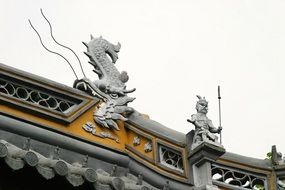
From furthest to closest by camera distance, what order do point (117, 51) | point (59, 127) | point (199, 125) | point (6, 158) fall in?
point (117, 51) < point (199, 125) < point (59, 127) < point (6, 158)

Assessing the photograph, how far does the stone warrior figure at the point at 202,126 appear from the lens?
13312 mm

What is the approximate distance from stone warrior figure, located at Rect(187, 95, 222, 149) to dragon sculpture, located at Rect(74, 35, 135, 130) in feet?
3.85

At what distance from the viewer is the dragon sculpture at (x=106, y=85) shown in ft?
43.8

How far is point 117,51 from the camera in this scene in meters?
14.5

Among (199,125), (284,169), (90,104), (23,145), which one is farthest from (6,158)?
(284,169)

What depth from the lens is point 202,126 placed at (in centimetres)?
1342

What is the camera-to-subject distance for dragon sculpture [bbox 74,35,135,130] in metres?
13.3

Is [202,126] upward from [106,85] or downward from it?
downward

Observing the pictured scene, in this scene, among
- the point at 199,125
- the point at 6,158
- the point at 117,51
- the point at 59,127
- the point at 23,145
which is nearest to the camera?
the point at 6,158

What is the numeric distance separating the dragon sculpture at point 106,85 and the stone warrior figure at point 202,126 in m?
1.17

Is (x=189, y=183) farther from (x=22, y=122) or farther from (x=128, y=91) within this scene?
(x=22, y=122)

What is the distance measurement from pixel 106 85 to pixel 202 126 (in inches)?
72.8

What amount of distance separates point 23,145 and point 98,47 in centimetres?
311

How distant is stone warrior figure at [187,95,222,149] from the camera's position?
13.3m
